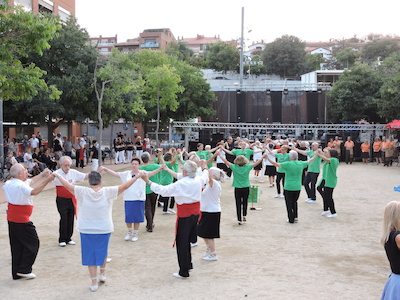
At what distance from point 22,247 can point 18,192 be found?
844 mm

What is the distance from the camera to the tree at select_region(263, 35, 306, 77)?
65.4 m

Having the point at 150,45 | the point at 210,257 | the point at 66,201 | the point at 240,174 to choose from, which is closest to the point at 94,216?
the point at 210,257

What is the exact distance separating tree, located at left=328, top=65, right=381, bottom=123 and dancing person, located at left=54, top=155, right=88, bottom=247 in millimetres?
31853

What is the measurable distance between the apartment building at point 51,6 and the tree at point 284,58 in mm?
37718

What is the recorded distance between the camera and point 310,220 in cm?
1071

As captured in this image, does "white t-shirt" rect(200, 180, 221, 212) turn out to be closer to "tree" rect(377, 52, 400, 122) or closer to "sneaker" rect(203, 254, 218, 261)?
"sneaker" rect(203, 254, 218, 261)

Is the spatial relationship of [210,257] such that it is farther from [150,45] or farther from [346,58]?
[150,45]

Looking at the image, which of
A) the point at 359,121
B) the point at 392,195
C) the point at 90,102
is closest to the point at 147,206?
the point at 392,195

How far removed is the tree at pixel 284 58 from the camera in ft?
215

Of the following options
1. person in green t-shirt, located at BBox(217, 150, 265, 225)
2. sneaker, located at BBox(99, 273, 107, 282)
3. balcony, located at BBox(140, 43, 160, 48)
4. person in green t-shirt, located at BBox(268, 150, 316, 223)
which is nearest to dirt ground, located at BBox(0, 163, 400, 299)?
sneaker, located at BBox(99, 273, 107, 282)

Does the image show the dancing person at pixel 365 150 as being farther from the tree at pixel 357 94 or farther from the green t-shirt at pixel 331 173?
the green t-shirt at pixel 331 173

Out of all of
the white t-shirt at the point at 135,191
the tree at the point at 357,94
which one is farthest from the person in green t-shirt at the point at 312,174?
the tree at the point at 357,94

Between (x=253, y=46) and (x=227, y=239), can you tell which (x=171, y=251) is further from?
(x=253, y=46)

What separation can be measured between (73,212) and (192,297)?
334 centimetres
